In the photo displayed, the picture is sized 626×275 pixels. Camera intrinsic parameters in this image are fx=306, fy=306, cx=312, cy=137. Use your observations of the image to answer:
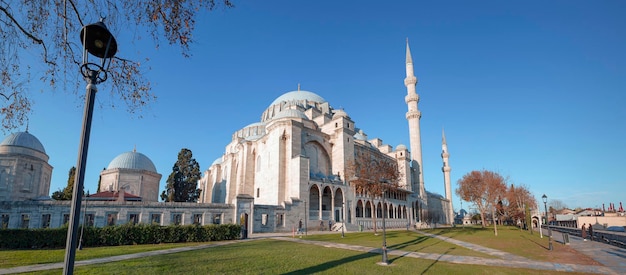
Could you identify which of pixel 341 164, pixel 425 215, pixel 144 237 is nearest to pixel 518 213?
pixel 425 215

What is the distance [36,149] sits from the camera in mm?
39781

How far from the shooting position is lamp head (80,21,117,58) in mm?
4340

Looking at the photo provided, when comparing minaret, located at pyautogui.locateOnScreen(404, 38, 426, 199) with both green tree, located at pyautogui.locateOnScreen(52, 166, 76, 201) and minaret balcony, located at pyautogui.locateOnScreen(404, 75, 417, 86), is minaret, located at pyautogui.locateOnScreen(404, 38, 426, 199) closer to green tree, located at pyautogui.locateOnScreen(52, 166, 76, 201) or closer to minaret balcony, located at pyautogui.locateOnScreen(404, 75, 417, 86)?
minaret balcony, located at pyautogui.locateOnScreen(404, 75, 417, 86)

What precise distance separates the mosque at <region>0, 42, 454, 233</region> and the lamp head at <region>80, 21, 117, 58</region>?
21.7 m

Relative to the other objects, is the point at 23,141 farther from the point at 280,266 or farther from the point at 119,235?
the point at 280,266

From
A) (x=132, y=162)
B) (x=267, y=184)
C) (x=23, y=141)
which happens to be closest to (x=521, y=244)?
(x=267, y=184)

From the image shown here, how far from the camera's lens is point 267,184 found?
3997 cm

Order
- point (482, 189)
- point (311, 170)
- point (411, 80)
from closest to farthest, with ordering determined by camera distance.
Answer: point (482, 189)
point (311, 170)
point (411, 80)

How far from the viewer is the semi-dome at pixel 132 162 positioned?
47250mm

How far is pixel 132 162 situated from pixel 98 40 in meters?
50.3

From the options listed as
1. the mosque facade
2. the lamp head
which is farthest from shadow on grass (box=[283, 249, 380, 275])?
the mosque facade

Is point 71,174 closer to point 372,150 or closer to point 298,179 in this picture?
point 298,179

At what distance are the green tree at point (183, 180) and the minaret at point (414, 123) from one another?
130 feet

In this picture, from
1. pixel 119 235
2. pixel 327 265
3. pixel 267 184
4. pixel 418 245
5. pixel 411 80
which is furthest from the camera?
pixel 411 80
